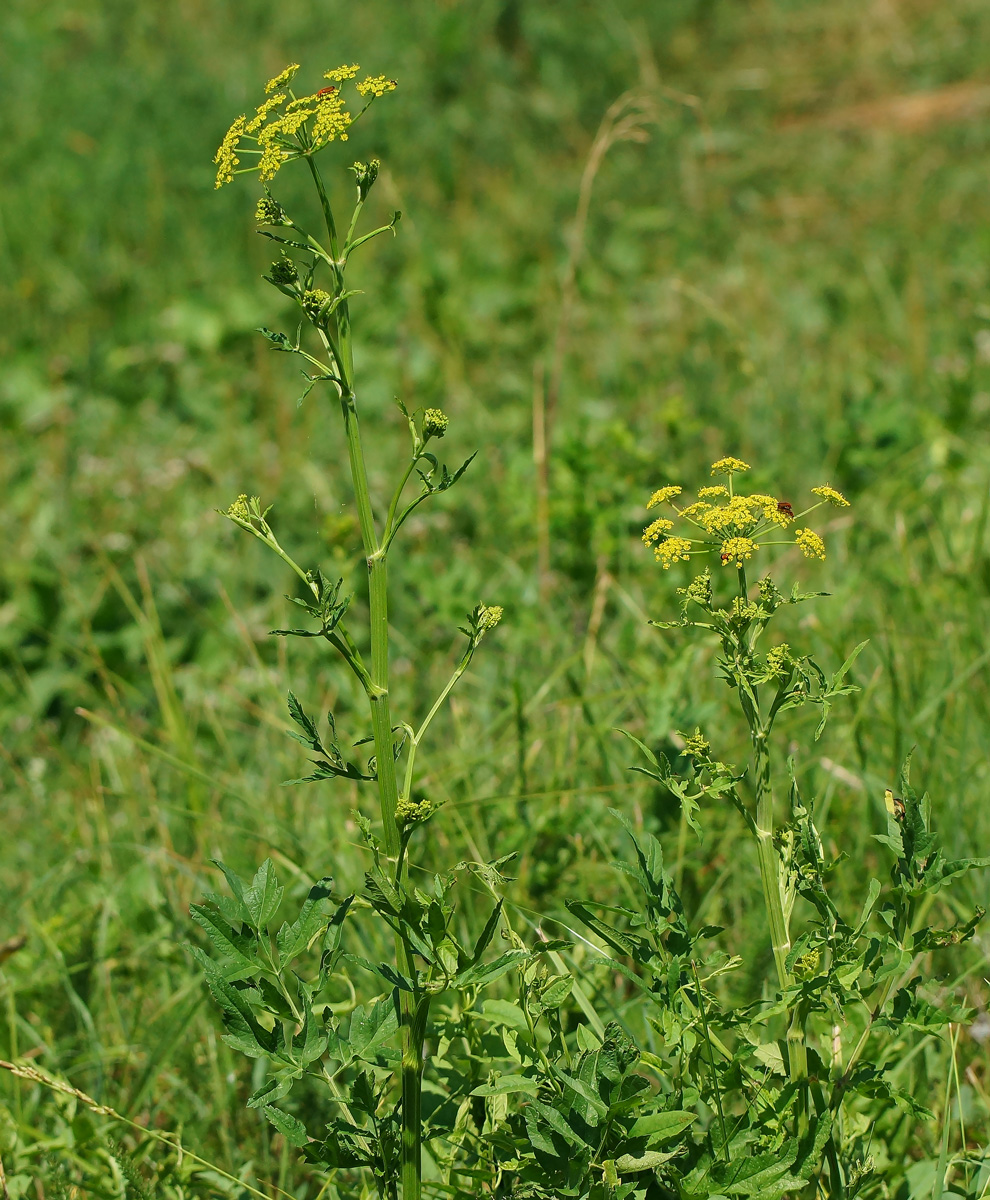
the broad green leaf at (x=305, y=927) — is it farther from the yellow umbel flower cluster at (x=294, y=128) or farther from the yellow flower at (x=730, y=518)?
the yellow umbel flower cluster at (x=294, y=128)

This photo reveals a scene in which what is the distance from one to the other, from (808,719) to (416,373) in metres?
2.82

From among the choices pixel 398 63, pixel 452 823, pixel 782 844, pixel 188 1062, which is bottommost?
pixel 188 1062

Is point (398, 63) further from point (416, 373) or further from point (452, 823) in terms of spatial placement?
point (452, 823)

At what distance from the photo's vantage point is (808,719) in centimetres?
228

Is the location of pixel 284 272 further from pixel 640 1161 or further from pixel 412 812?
pixel 640 1161

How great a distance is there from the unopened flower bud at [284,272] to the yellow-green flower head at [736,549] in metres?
0.52

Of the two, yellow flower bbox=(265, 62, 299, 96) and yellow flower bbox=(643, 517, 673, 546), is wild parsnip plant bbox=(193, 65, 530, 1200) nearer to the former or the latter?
yellow flower bbox=(265, 62, 299, 96)

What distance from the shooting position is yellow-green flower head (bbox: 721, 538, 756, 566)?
3.89 feet

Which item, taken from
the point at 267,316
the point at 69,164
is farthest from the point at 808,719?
the point at 69,164

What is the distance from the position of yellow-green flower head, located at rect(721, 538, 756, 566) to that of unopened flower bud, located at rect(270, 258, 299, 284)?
1.69ft

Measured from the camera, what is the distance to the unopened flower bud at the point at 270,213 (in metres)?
1.19

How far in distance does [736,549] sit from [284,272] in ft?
1.74

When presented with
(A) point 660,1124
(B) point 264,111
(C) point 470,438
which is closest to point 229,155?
(B) point 264,111

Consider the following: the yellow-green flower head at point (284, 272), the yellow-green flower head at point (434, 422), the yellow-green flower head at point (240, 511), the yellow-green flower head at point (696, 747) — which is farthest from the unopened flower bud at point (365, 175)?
the yellow-green flower head at point (696, 747)
